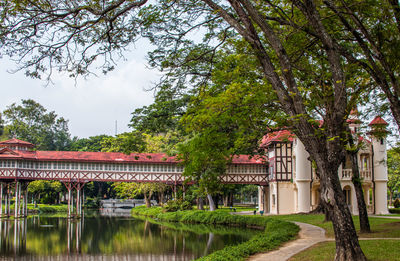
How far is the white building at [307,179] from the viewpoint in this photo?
1286 inches

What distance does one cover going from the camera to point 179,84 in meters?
13.6

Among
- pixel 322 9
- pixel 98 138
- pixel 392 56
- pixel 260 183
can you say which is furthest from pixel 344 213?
pixel 98 138

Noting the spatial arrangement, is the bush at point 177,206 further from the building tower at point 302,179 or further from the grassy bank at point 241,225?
the building tower at point 302,179

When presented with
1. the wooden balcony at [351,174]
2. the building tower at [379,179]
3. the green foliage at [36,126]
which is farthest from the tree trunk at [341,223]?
the green foliage at [36,126]

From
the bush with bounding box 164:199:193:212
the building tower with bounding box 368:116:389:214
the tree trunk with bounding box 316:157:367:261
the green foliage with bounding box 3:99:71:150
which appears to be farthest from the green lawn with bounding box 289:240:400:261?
the green foliage with bounding box 3:99:71:150

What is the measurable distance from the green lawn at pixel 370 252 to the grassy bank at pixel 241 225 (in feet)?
4.91

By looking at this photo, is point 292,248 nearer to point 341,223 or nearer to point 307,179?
point 341,223

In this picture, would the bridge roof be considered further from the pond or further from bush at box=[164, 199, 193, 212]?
the pond

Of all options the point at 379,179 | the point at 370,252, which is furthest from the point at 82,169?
the point at 370,252

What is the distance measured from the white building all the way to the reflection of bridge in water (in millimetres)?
3909

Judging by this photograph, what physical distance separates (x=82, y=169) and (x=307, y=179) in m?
19.8

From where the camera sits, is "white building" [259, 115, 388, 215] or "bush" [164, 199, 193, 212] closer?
"white building" [259, 115, 388, 215]

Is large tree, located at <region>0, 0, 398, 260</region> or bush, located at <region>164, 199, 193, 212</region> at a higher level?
large tree, located at <region>0, 0, 398, 260</region>

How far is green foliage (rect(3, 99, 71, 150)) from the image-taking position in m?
67.2
